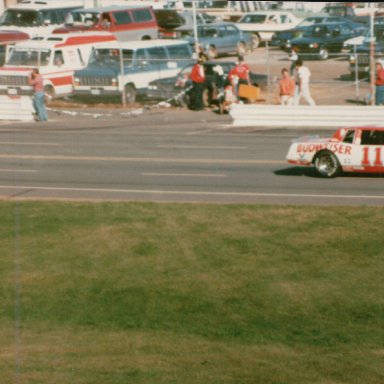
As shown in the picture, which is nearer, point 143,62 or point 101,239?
point 101,239

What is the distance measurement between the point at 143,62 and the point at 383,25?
1236 cm

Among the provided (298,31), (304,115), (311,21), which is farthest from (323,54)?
(311,21)

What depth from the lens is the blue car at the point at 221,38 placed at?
5019 centimetres

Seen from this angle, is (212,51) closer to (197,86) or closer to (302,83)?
(197,86)

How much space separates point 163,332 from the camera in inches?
523

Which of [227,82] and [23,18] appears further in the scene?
[23,18]

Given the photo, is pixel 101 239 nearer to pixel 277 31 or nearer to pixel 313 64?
pixel 313 64

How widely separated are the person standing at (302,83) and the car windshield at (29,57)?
973cm

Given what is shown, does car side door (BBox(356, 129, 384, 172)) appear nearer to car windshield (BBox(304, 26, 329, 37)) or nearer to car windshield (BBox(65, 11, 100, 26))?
car windshield (BBox(304, 26, 329, 37))

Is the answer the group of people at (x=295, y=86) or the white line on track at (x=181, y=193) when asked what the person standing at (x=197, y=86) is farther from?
the white line on track at (x=181, y=193)

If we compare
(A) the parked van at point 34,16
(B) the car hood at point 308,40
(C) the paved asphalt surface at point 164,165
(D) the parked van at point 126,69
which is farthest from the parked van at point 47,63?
(B) the car hood at point 308,40

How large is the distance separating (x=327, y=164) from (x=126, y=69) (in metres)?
16.2

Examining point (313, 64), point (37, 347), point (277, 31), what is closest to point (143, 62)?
point (313, 64)

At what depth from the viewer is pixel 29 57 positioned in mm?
39906
